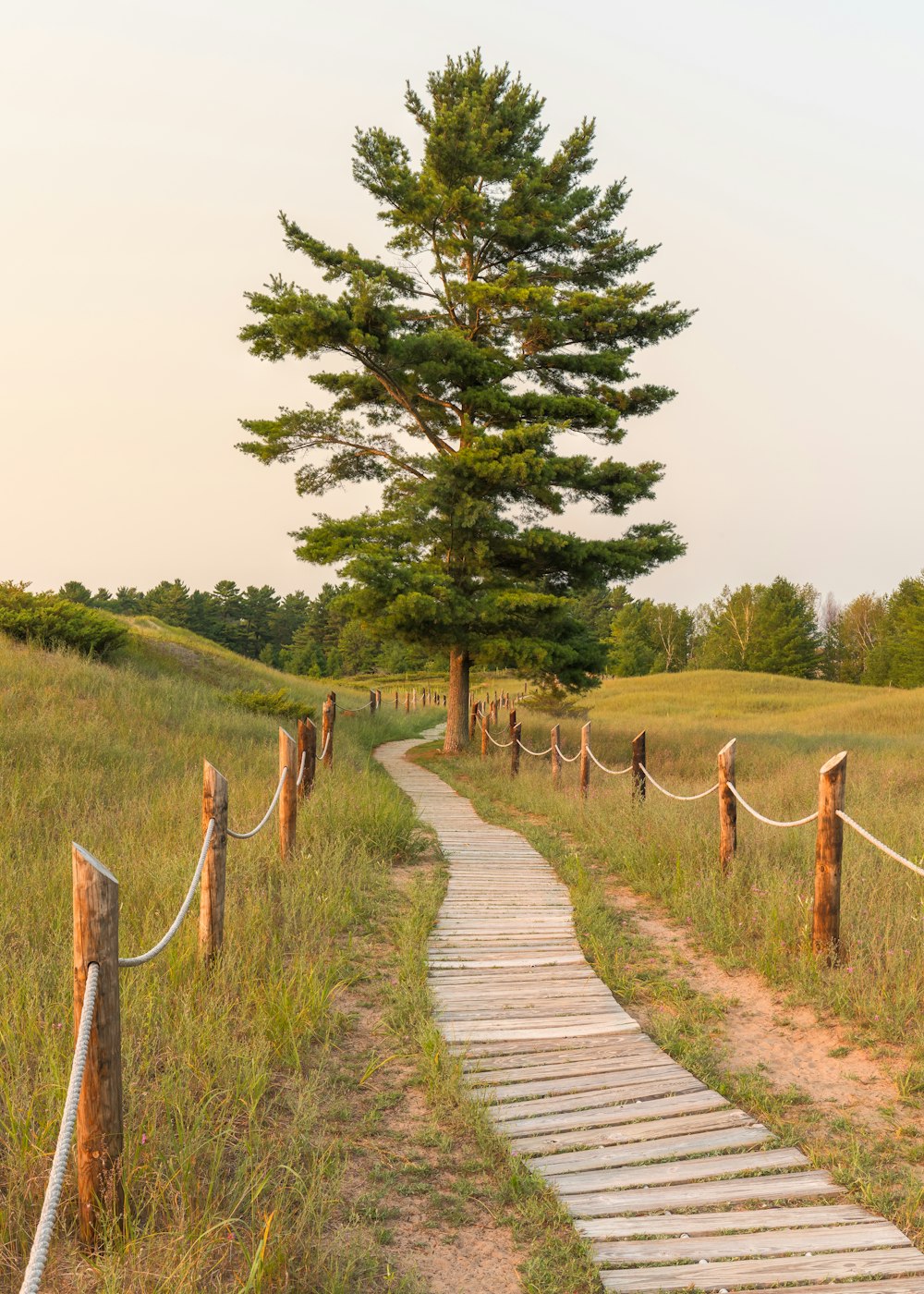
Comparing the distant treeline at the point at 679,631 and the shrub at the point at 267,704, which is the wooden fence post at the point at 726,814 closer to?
the shrub at the point at 267,704

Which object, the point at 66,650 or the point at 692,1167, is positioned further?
the point at 66,650

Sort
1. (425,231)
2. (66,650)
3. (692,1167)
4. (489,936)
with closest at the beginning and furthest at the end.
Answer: (692,1167), (489,936), (66,650), (425,231)

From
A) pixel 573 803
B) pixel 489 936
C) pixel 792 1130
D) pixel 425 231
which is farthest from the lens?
pixel 425 231

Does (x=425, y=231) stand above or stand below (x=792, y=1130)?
above

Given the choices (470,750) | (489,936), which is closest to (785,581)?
(470,750)

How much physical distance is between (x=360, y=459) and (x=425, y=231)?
5.81m

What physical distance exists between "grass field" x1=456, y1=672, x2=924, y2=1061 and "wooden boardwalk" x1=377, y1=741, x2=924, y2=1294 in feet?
4.27

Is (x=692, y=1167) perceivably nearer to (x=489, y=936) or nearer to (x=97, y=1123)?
(x=97, y=1123)

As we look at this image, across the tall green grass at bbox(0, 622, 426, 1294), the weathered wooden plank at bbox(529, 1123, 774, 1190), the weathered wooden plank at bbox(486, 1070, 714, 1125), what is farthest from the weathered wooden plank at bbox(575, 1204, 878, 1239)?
the tall green grass at bbox(0, 622, 426, 1294)

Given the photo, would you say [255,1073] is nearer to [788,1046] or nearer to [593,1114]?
[593,1114]

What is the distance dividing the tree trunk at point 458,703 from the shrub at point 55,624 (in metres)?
7.91

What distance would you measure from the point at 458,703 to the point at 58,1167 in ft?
60.3

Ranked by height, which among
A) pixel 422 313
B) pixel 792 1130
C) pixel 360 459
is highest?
pixel 422 313

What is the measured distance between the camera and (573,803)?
444 inches
